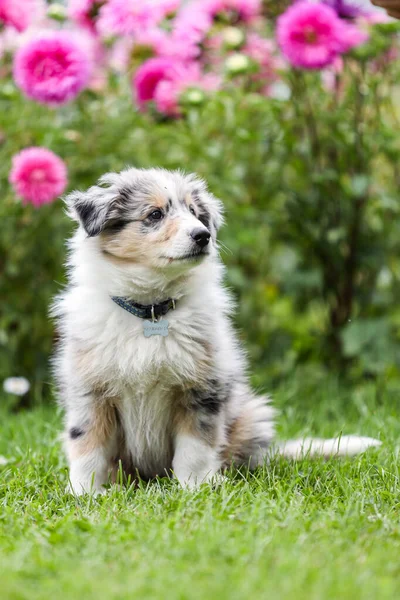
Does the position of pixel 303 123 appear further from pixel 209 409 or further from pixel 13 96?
pixel 209 409

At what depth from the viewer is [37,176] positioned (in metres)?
4.83

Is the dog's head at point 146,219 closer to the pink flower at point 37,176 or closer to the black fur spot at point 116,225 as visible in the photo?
the black fur spot at point 116,225

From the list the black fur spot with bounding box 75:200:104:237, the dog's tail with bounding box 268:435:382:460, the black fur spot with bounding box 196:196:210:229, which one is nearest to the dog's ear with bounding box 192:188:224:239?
the black fur spot with bounding box 196:196:210:229

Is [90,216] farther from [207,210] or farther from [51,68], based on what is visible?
[51,68]

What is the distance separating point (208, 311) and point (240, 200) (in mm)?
2258

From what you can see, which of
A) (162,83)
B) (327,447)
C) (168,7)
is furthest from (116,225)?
(168,7)

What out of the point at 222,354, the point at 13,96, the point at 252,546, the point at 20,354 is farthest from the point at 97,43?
the point at 252,546

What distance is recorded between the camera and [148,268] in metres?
3.53

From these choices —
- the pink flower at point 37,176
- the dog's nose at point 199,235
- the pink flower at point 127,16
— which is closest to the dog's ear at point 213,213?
the dog's nose at point 199,235

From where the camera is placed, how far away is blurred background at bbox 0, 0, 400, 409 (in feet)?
17.5

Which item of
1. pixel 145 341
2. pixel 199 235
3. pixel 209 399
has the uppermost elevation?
pixel 199 235

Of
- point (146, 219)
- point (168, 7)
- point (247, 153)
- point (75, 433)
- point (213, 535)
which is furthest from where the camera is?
point (247, 153)

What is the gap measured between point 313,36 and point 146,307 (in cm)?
228

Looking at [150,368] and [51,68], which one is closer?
[150,368]
